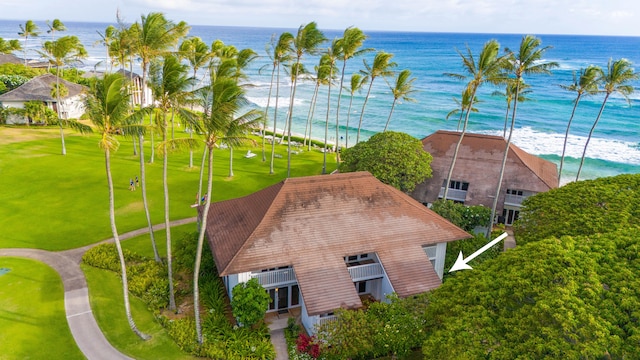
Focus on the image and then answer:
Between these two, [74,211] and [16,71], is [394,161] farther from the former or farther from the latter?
[16,71]

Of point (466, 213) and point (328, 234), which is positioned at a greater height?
point (328, 234)

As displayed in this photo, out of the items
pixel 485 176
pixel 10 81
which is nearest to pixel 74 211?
pixel 485 176

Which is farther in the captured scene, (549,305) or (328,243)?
(328,243)

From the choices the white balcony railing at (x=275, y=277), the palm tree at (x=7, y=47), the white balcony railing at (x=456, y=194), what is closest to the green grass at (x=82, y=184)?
the white balcony railing at (x=275, y=277)

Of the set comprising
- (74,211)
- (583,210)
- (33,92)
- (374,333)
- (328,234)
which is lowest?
(74,211)

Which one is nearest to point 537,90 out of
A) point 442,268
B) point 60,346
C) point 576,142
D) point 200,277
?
point 576,142

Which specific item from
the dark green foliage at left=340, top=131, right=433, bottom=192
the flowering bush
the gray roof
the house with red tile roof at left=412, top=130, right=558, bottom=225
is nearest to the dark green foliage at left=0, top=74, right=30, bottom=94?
the gray roof

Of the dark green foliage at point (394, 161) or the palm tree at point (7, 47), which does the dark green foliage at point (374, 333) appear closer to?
the dark green foliage at point (394, 161)
